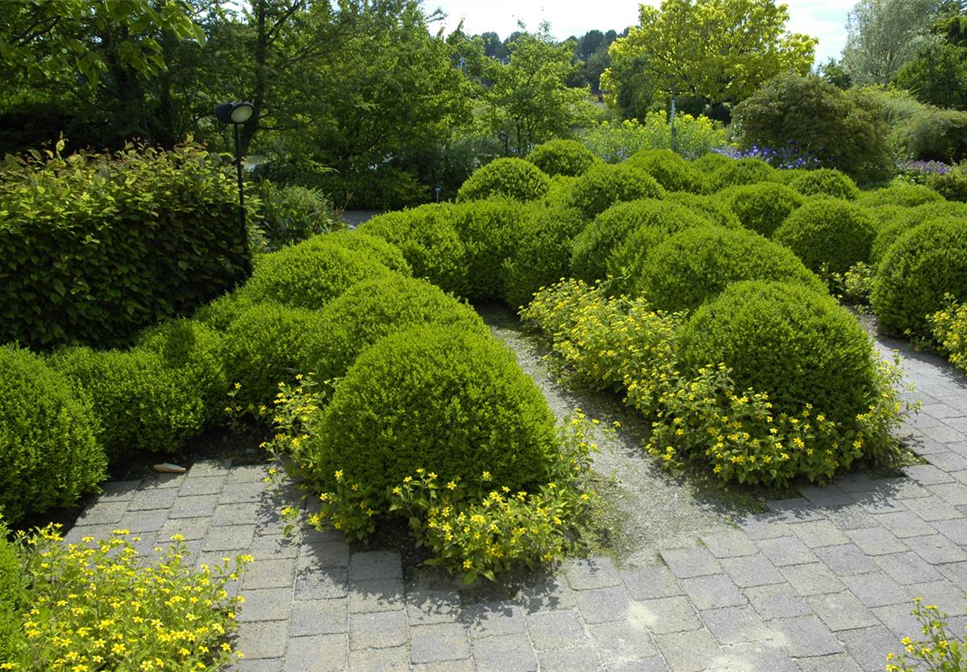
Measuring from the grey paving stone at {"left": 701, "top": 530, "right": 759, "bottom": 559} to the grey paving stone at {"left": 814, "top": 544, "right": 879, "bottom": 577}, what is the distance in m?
0.33

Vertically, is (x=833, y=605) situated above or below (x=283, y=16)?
below

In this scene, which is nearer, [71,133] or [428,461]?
[428,461]

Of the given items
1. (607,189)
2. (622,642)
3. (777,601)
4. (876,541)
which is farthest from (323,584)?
(607,189)

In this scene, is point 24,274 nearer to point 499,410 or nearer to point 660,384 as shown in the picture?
point 499,410

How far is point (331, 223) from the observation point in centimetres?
904

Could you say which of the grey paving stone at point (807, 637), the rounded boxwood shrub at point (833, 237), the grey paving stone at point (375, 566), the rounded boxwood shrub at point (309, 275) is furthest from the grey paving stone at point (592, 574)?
the rounded boxwood shrub at point (833, 237)

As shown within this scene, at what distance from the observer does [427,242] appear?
7203 millimetres

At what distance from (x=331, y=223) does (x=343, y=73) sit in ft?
16.7

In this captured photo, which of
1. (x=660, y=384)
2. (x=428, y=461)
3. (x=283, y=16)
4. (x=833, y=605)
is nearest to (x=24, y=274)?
(x=428, y=461)

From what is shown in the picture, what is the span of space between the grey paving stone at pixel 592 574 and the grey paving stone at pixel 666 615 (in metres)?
0.19

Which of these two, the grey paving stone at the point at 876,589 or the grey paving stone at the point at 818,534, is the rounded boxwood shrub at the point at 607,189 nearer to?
the grey paving stone at the point at 818,534

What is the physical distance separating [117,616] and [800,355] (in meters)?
3.78

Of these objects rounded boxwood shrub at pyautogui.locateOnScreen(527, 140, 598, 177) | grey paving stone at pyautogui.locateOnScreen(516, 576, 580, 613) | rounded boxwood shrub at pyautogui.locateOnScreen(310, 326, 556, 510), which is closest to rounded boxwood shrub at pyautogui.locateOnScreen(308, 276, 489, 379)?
rounded boxwood shrub at pyautogui.locateOnScreen(310, 326, 556, 510)

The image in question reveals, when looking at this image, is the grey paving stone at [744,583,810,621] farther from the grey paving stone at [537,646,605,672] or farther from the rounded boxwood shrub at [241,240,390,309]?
the rounded boxwood shrub at [241,240,390,309]
